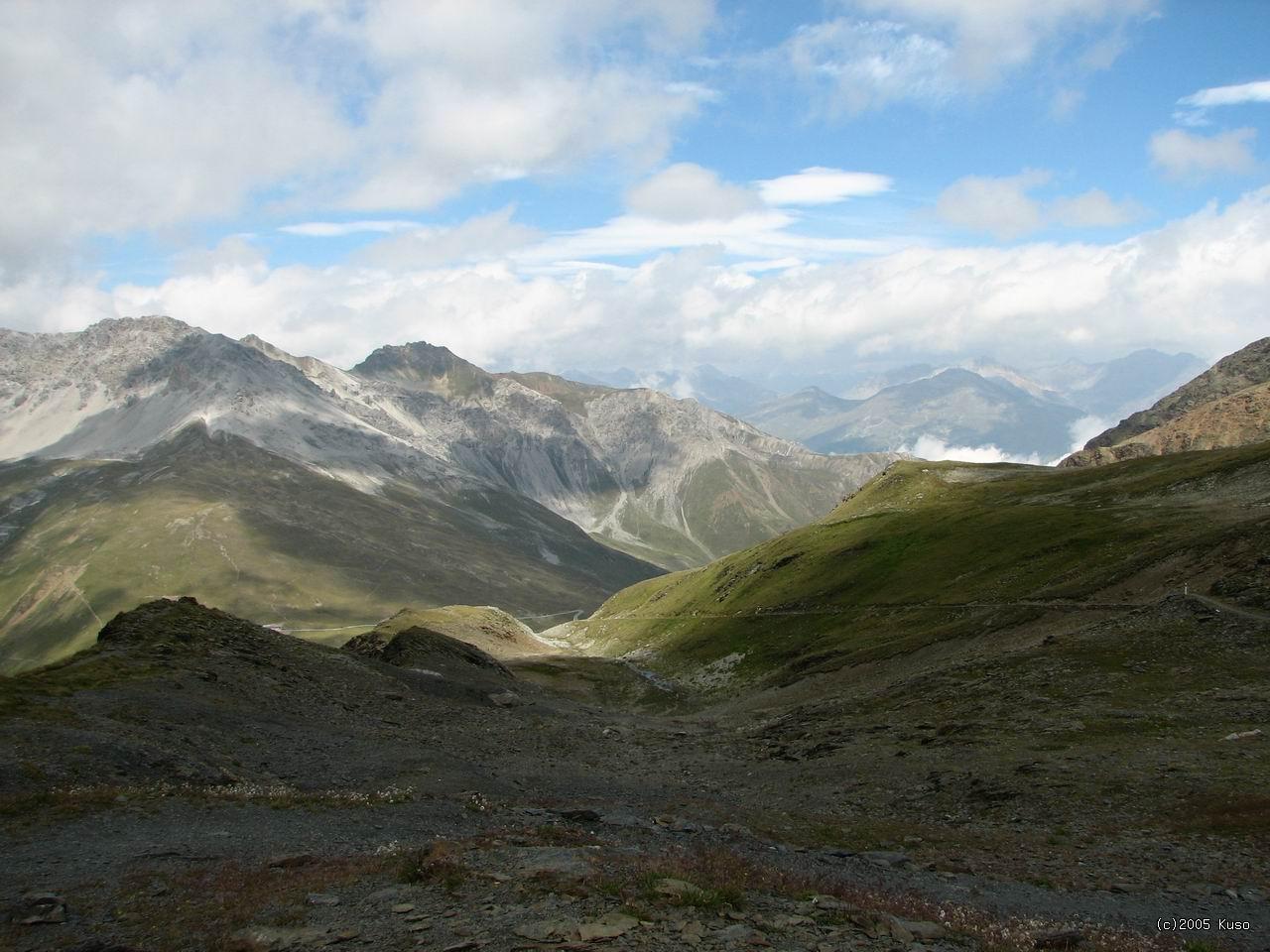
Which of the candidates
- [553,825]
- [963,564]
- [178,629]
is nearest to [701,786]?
[553,825]

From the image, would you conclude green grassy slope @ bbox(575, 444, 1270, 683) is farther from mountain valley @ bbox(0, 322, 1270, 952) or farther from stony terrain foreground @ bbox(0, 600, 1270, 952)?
stony terrain foreground @ bbox(0, 600, 1270, 952)

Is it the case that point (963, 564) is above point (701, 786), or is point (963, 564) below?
above

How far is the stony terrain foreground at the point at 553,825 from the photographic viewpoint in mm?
17797

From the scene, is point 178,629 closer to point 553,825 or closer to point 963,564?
point 553,825

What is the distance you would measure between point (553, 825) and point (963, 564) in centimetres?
8115

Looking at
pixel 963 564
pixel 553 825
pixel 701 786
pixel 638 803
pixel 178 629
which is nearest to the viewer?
pixel 553 825

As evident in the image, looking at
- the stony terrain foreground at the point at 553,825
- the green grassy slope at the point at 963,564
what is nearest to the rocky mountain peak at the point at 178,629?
the stony terrain foreground at the point at 553,825

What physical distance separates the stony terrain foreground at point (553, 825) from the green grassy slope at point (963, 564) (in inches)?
617

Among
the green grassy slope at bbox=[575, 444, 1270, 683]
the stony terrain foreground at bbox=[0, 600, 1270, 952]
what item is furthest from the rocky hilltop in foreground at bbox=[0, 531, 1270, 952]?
the green grassy slope at bbox=[575, 444, 1270, 683]

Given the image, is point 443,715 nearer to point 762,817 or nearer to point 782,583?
point 762,817

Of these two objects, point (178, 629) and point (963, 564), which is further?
point (963, 564)

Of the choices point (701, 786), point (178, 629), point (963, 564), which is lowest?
point (701, 786)

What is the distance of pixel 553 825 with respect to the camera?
94.4 ft

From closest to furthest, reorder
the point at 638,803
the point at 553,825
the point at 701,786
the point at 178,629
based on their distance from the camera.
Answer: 1. the point at 553,825
2. the point at 638,803
3. the point at 701,786
4. the point at 178,629
